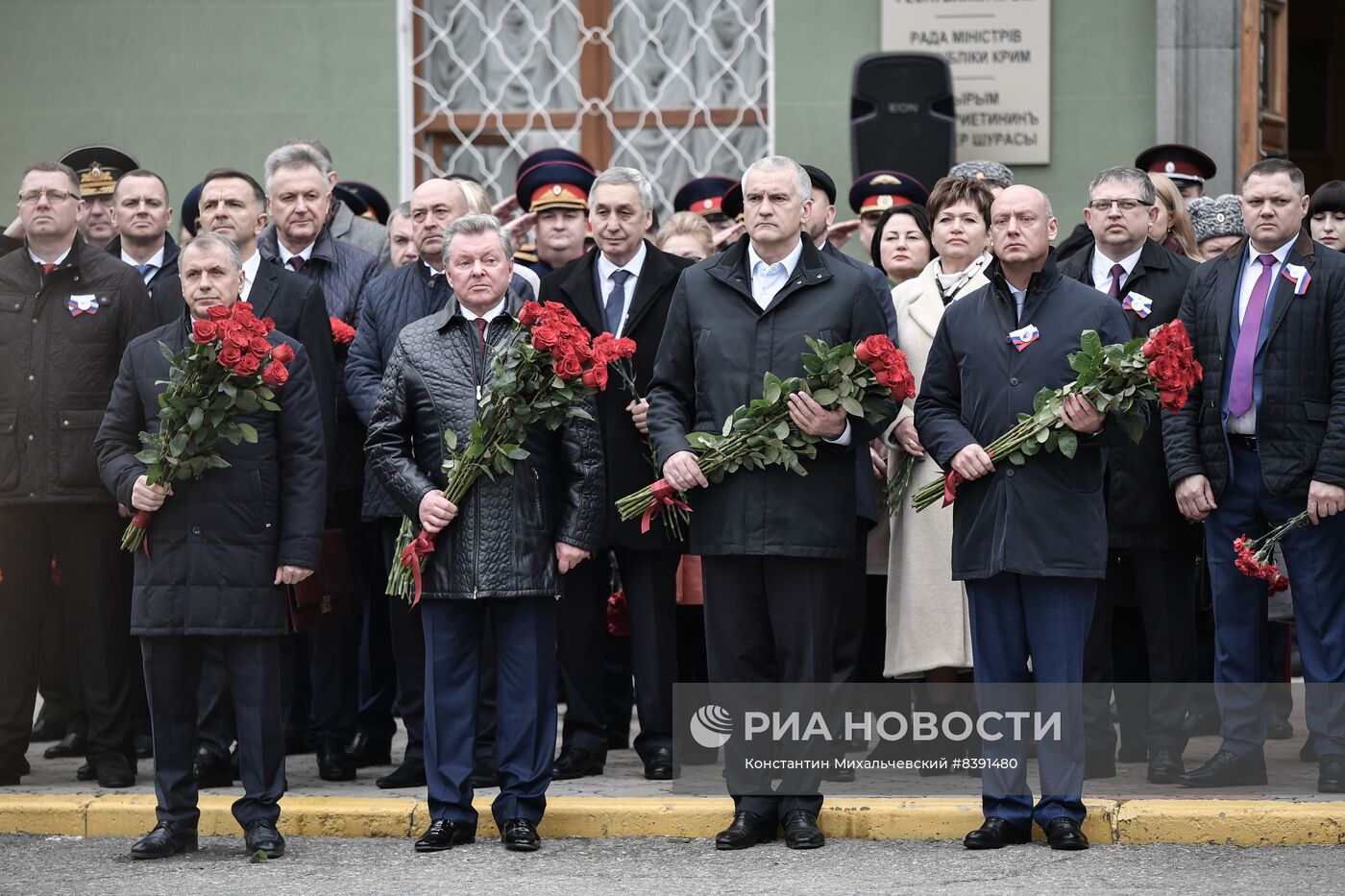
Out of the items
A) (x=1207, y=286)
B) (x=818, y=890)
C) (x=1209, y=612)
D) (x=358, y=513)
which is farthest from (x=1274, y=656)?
(x=358, y=513)

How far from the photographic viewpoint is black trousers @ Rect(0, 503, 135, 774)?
7.40m

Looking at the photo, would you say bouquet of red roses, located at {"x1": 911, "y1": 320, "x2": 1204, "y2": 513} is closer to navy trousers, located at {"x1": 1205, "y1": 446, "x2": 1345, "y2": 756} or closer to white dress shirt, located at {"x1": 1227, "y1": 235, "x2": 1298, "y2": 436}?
white dress shirt, located at {"x1": 1227, "y1": 235, "x2": 1298, "y2": 436}

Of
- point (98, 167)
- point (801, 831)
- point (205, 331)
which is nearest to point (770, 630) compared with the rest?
point (801, 831)

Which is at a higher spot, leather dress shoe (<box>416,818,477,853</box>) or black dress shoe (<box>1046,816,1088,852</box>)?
black dress shoe (<box>1046,816,1088,852</box>)

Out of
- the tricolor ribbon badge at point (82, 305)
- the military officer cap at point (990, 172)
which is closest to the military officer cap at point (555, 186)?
the military officer cap at point (990, 172)

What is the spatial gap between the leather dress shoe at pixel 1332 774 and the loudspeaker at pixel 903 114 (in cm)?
471

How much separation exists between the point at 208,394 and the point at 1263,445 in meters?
3.53

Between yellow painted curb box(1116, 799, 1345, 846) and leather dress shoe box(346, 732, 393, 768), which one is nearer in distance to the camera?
yellow painted curb box(1116, 799, 1345, 846)

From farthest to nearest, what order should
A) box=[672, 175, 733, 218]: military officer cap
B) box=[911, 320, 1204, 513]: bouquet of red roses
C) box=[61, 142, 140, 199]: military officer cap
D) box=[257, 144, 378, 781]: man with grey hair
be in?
box=[672, 175, 733, 218]: military officer cap → box=[61, 142, 140, 199]: military officer cap → box=[257, 144, 378, 781]: man with grey hair → box=[911, 320, 1204, 513]: bouquet of red roses

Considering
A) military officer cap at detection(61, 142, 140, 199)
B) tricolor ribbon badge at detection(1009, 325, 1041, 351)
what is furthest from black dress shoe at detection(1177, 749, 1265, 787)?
military officer cap at detection(61, 142, 140, 199)

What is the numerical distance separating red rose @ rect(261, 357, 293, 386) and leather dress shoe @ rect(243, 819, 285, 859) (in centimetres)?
142

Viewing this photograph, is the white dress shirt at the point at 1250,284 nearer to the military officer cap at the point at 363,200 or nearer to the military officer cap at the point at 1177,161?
the military officer cap at the point at 1177,161

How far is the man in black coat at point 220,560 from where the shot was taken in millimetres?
6379

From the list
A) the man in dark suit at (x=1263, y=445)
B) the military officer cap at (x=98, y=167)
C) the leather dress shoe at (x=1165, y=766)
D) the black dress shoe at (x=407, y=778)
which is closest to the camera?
the man in dark suit at (x=1263, y=445)
